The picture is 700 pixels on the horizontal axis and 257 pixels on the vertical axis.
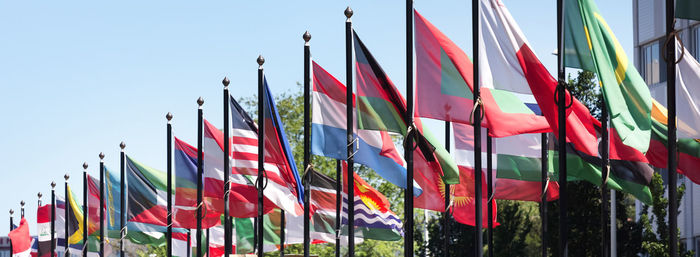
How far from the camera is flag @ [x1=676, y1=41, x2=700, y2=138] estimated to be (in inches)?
723

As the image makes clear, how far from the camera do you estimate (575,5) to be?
745 inches

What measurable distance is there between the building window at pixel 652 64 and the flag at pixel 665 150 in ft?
86.5

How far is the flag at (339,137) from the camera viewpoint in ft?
73.0

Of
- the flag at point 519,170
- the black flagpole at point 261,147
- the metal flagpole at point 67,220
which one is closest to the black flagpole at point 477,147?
the flag at point 519,170

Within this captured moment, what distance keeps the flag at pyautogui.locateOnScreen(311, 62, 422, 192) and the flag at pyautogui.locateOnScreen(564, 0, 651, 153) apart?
458cm

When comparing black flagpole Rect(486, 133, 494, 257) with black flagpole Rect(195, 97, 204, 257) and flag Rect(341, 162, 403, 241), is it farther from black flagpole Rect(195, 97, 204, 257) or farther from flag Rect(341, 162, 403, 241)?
black flagpole Rect(195, 97, 204, 257)

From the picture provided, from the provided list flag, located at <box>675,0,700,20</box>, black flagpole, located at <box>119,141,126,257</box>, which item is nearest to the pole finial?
flag, located at <box>675,0,700,20</box>

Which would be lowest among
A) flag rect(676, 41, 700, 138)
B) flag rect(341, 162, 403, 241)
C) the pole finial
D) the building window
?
flag rect(341, 162, 403, 241)

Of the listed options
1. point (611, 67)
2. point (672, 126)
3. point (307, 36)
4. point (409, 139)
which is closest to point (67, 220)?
point (307, 36)

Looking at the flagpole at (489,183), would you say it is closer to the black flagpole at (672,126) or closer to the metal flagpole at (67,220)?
the black flagpole at (672,126)

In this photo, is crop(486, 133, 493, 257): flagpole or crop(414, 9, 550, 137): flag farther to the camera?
crop(486, 133, 493, 257): flagpole

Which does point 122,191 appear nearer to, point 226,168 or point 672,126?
point 226,168

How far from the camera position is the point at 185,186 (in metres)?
31.3

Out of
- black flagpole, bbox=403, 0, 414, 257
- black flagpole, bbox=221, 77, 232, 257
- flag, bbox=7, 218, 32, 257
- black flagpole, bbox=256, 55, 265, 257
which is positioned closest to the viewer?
black flagpole, bbox=403, 0, 414, 257
